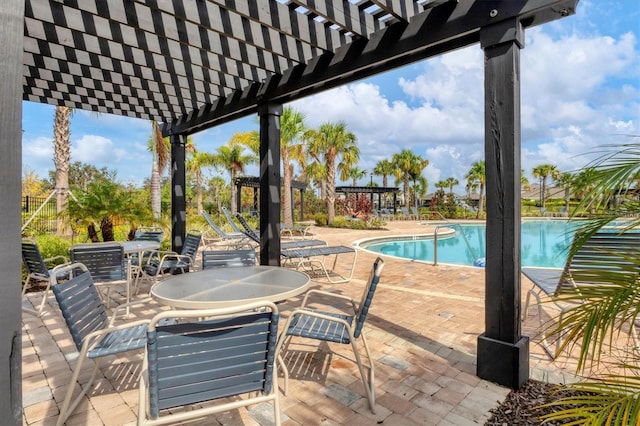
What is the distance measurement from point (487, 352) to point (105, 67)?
532cm

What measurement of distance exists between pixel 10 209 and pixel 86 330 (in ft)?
4.69

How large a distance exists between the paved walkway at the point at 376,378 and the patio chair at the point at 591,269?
1.84ft

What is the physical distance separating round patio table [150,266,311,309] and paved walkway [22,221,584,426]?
735mm

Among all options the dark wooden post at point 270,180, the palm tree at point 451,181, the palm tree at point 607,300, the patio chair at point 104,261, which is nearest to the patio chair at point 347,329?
the palm tree at point 607,300


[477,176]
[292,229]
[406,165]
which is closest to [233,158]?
[292,229]

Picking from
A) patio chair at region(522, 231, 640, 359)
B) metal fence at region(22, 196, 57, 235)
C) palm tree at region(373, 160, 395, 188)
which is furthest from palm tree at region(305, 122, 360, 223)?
palm tree at region(373, 160, 395, 188)

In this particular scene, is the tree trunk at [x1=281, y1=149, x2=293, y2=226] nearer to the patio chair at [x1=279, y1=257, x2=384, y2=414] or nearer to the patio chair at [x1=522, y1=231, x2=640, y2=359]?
the patio chair at [x1=522, y1=231, x2=640, y2=359]

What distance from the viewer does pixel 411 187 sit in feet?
140

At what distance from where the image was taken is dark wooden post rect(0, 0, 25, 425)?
3.58 feet

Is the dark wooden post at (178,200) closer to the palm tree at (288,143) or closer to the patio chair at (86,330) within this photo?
the patio chair at (86,330)

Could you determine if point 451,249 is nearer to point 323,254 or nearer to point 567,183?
point 323,254

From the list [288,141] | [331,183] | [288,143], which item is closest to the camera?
[288,141]

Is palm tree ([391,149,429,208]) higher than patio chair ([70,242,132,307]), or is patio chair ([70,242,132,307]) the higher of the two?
palm tree ([391,149,429,208])

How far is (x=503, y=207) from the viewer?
2.50 metres
